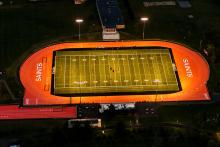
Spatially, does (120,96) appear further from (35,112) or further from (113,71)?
(35,112)

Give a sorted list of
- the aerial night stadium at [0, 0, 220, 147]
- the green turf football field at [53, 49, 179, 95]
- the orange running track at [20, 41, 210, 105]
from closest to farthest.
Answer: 1. the aerial night stadium at [0, 0, 220, 147]
2. the orange running track at [20, 41, 210, 105]
3. the green turf football field at [53, 49, 179, 95]

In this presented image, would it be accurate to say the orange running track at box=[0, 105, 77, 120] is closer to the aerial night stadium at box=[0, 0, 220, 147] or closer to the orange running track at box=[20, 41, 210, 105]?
the aerial night stadium at box=[0, 0, 220, 147]

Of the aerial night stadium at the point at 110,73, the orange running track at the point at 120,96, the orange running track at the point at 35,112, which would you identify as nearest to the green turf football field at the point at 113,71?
the aerial night stadium at the point at 110,73

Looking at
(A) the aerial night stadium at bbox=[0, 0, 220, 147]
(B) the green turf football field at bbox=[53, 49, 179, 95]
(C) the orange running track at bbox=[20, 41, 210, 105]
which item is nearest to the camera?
(A) the aerial night stadium at bbox=[0, 0, 220, 147]

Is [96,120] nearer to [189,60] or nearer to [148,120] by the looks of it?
[148,120]

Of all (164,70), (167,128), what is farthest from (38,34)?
(167,128)

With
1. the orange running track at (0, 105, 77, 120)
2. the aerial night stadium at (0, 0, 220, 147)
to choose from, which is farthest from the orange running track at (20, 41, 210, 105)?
the orange running track at (0, 105, 77, 120)

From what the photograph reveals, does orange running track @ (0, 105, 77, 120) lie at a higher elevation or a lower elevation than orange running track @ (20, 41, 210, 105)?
lower
